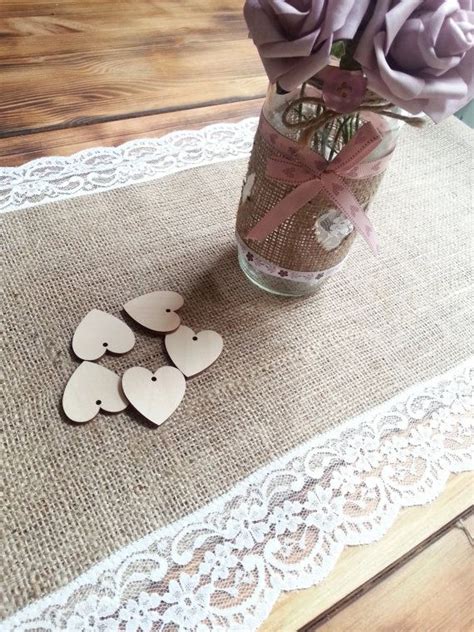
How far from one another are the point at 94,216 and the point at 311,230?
0.86ft

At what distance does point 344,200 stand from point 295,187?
44 mm

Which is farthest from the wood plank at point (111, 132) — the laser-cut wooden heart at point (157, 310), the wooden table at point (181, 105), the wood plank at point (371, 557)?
the wood plank at point (371, 557)

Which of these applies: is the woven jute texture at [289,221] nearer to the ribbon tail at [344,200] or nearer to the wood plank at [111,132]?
the ribbon tail at [344,200]

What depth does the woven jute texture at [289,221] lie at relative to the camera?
500 millimetres

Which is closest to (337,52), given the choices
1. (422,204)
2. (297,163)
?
(297,163)

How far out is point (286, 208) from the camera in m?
0.49

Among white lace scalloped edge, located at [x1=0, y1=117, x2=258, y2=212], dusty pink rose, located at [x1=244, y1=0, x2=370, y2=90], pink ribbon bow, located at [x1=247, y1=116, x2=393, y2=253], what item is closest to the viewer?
dusty pink rose, located at [x1=244, y1=0, x2=370, y2=90]

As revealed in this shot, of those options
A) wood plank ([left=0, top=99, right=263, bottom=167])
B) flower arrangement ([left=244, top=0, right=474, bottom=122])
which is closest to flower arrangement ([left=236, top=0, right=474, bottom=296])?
flower arrangement ([left=244, top=0, right=474, bottom=122])

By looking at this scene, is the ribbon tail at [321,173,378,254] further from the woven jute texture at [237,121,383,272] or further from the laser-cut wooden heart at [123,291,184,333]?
the laser-cut wooden heart at [123,291,184,333]

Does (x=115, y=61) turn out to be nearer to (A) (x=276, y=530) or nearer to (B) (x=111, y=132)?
(B) (x=111, y=132)

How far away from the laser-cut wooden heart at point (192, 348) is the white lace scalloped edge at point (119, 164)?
236mm

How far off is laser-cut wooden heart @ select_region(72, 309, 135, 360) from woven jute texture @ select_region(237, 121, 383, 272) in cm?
15

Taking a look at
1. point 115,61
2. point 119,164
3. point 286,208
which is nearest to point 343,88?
point 286,208

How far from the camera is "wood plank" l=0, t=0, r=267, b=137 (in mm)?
734
